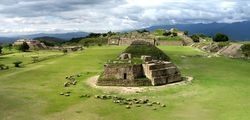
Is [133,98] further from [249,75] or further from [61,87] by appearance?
[249,75]

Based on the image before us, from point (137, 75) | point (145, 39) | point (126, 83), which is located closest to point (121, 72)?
point (126, 83)

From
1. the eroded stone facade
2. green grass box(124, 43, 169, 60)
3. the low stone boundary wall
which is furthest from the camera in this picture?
green grass box(124, 43, 169, 60)

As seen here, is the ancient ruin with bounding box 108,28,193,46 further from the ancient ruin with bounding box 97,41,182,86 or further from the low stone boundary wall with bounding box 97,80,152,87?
the low stone boundary wall with bounding box 97,80,152,87

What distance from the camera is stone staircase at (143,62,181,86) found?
42.1 m

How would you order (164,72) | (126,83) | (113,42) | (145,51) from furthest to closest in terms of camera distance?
(113,42) → (145,51) → (164,72) → (126,83)

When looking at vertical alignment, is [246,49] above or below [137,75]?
above

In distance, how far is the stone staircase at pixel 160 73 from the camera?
42094mm

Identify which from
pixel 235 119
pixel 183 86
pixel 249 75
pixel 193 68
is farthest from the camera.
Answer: pixel 193 68

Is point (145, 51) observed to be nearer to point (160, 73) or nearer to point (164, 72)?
point (164, 72)

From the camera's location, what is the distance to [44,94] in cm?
3784

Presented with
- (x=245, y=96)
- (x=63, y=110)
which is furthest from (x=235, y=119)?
(x=63, y=110)

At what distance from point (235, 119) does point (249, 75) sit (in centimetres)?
2447

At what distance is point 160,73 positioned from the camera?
43188mm

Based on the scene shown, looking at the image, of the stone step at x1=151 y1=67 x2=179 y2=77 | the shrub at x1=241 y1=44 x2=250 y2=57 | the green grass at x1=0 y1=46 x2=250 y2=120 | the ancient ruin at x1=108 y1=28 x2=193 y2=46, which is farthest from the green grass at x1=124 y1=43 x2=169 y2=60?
the ancient ruin at x1=108 y1=28 x2=193 y2=46
